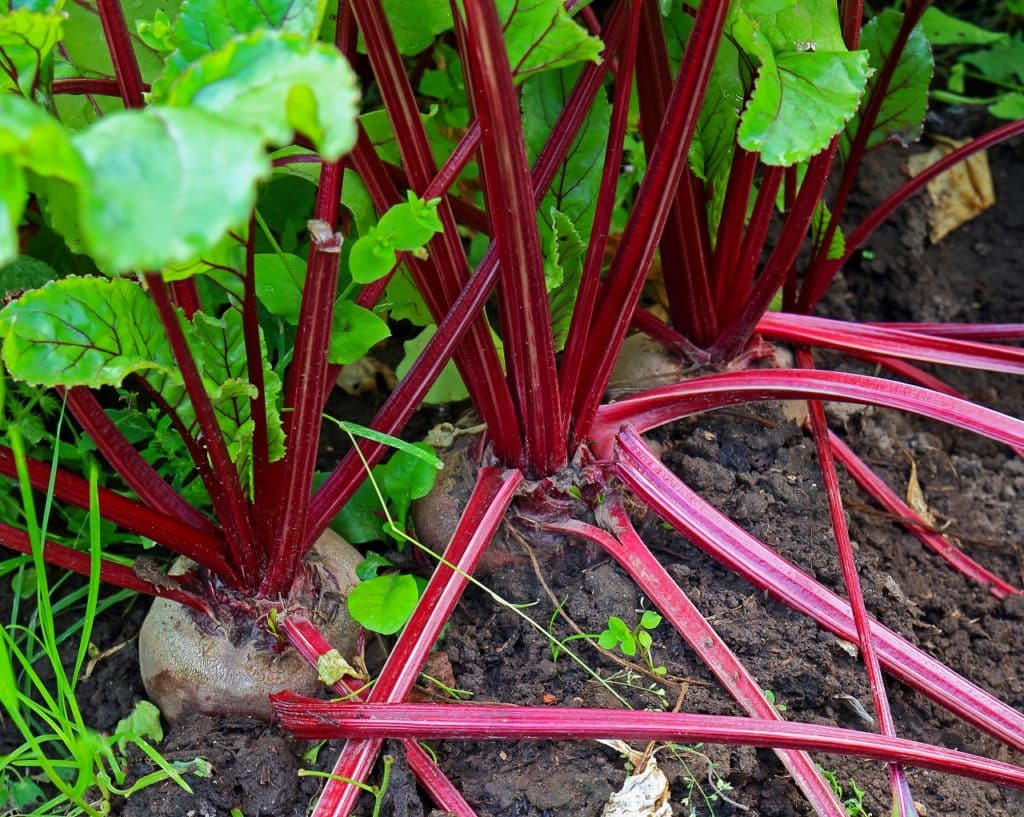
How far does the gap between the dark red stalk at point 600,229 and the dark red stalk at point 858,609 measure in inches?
15.4

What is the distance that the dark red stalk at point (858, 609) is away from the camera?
1.08 meters

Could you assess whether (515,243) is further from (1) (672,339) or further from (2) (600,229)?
(1) (672,339)

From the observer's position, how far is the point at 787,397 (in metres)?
1.31

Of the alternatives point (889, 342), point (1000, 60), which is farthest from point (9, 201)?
point (1000, 60)

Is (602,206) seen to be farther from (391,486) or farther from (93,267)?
(93,267)

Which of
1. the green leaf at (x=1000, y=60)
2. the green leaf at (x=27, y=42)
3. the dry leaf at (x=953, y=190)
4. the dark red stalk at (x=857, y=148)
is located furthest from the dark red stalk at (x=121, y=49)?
the green leaf at (x=1000, y=60)

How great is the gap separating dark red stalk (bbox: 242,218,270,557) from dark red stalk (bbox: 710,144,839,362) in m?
0.75

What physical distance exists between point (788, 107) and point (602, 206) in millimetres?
264

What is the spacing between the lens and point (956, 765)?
1.05 m

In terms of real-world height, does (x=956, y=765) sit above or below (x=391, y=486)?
below

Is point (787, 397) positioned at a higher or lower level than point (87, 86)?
lower

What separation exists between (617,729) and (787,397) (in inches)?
21.0

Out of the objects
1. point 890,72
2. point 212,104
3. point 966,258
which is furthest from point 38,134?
point 966,258

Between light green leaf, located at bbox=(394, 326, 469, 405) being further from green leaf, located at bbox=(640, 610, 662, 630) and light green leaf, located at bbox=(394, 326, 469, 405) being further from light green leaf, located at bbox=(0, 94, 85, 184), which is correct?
light green leaf, located at bbox=(0, 94, 85, 184)
